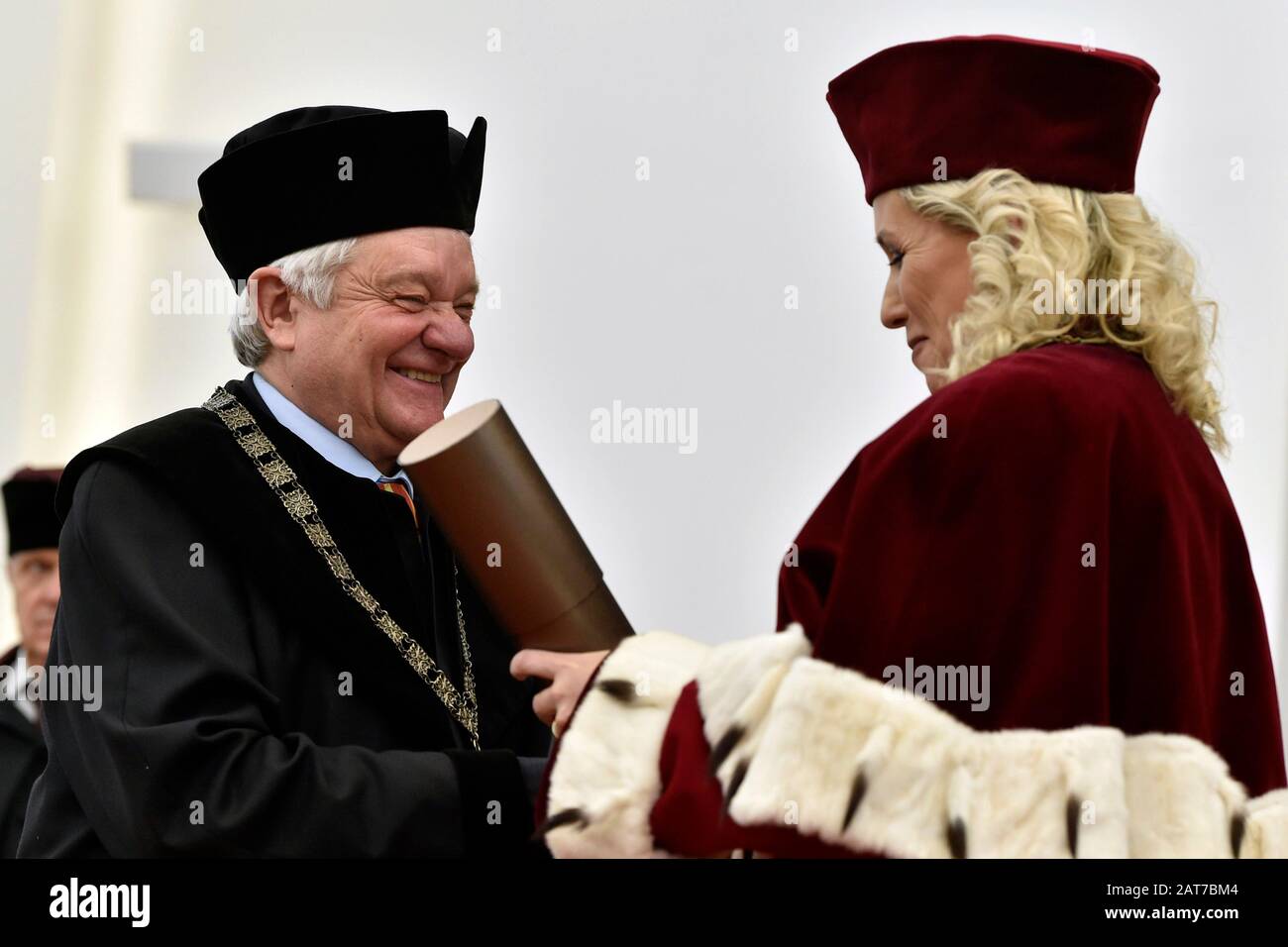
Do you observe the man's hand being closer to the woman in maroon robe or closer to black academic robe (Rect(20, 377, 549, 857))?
the woman in maroon robe

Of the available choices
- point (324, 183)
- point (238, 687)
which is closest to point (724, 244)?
point (324, 183)

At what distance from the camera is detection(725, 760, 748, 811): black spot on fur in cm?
242

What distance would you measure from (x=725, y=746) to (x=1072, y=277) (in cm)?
96

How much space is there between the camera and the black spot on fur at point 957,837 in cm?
238

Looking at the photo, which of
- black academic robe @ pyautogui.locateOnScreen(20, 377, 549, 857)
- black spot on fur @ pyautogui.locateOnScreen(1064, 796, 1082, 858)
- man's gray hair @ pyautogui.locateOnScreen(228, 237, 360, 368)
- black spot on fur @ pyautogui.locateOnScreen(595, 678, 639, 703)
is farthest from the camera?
man's gray hair @ pyautogui.locateOnScreen(228, 237, 360, 368)

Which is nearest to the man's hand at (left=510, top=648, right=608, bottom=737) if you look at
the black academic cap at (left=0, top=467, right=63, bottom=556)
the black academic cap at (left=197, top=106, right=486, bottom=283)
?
the black academic cap at (left=197, top=106, right=486, bottom=283)

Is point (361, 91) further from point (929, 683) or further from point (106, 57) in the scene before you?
point (929, 683)

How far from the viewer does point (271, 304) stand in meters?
3.45

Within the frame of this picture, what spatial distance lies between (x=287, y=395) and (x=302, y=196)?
0.40m

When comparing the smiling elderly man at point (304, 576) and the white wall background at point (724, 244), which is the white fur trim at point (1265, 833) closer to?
the smiling elderly man at point (304, 576)

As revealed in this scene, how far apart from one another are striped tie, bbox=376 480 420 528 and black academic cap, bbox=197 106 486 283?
1.66 feet

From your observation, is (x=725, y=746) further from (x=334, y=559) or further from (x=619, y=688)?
(x=334, y=559)

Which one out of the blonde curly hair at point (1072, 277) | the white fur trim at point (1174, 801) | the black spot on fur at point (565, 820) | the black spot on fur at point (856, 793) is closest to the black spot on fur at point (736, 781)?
the black spot on fur at point (856, 793)
